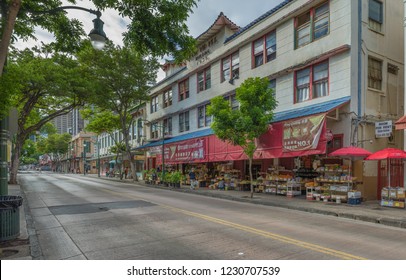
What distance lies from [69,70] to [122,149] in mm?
18329

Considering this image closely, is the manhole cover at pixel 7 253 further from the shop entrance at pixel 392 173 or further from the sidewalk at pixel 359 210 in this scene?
the shop entrance at pixel 392 173

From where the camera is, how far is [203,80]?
27391mm

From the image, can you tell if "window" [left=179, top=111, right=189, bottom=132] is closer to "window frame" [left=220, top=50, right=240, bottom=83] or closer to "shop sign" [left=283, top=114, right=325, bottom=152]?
"window frame" [left=220, top=50, right=240, bottom=83]

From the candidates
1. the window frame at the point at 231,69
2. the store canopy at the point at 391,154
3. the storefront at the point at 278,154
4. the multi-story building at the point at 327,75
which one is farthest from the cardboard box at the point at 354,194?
the window frame at the point at 231,69

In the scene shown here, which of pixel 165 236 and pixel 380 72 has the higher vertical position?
pixel 380 72

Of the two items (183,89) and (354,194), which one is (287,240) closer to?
(354,194)

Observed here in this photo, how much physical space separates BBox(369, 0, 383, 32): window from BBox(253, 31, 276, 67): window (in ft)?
18.3

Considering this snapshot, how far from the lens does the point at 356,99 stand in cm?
1507

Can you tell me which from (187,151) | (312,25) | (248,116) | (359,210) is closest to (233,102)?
(187,151)

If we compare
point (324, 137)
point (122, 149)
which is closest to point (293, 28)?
point (324, 137)

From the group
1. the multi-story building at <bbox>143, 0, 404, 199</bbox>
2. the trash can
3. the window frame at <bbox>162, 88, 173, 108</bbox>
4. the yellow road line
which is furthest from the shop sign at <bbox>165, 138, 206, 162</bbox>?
the trash can

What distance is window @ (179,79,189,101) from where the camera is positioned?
30.3 meters

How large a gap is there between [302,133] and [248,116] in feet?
9.11
